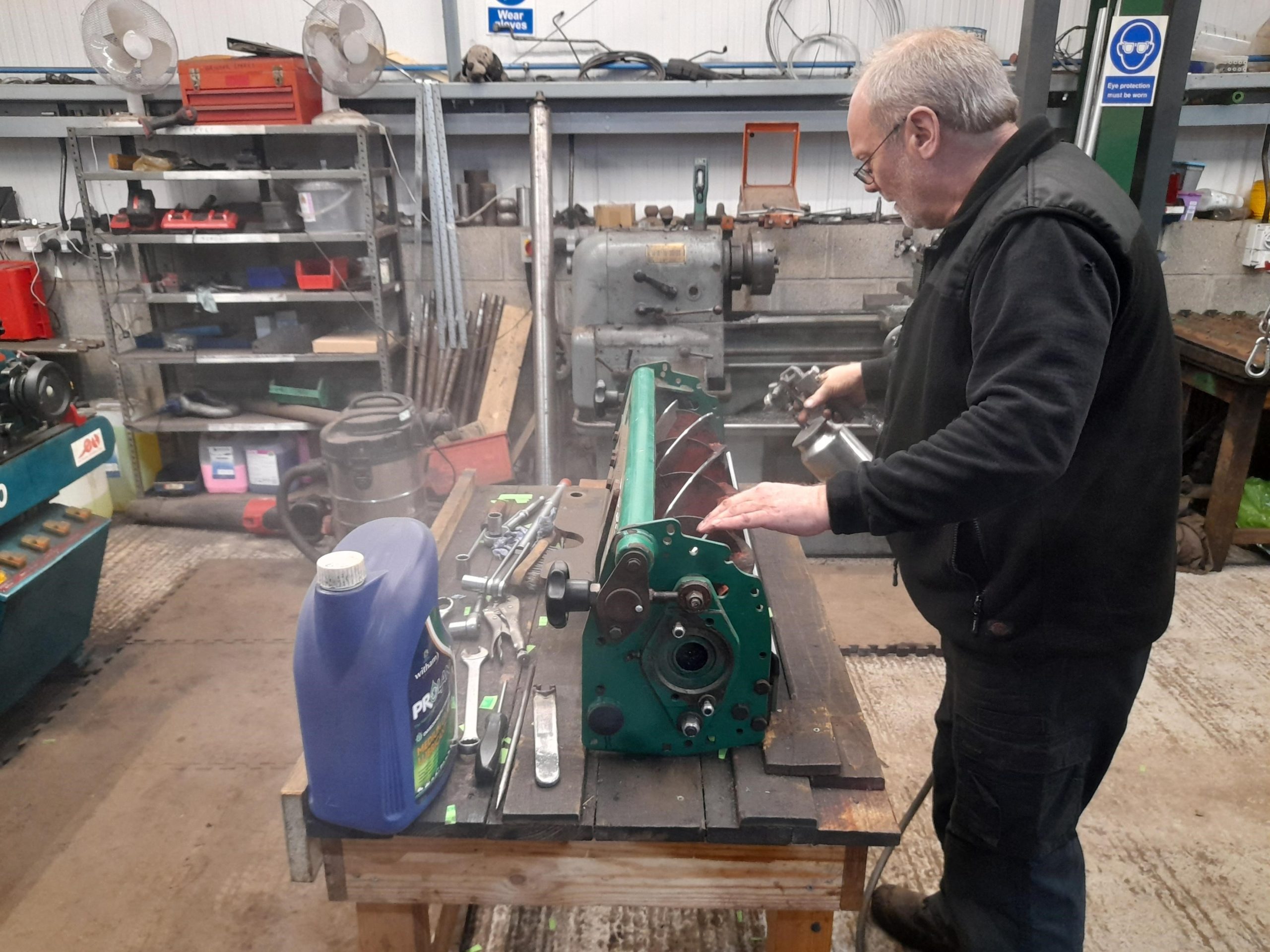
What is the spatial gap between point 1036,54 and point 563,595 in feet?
9.95

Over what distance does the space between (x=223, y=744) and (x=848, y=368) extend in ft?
6.02

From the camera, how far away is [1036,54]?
124 inches

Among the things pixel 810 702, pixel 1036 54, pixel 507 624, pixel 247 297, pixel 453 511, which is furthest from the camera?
pixel 247 297

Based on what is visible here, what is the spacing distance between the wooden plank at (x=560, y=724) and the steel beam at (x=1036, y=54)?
8.03 ft

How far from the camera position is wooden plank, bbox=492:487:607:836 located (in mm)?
1050

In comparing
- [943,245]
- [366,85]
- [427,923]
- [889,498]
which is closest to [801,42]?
[366,85]

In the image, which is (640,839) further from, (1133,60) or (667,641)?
(1133,60)

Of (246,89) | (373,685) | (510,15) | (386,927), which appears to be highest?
(510,15)

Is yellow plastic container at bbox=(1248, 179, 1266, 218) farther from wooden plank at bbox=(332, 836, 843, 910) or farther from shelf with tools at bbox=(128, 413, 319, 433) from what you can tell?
shelf with tools at bbox=(128, 413, 319, 433)

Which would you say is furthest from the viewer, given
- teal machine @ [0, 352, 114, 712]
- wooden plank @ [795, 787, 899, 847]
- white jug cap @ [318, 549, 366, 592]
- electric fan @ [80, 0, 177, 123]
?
electric fan @ [80, 0, 177, 123]

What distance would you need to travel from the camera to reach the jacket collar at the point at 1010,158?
108 centimetres

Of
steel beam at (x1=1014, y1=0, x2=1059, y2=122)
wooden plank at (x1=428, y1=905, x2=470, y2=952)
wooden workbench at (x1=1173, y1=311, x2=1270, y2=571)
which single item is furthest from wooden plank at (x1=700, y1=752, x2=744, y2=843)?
steel beam at (x1=1014, y1=0, x2=1059, y2=122)

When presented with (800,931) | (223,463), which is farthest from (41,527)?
(800,931)

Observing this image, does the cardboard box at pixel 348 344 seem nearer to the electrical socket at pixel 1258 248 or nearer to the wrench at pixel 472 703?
the wrench at pixel 472 703
